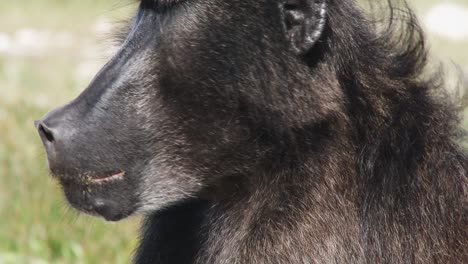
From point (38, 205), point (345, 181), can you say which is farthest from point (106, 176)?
point (38, 205)

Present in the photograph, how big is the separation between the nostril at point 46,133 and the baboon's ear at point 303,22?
0.80 metres

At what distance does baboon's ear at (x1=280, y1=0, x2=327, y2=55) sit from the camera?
3061 mm

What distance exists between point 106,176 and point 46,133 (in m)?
0.24

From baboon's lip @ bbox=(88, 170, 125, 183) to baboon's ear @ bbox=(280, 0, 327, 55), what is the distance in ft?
2.21

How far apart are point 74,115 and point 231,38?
54 cm

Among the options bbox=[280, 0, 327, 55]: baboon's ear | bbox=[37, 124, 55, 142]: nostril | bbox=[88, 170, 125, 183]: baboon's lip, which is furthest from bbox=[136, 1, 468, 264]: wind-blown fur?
bbox=[37, 124, 55, 142]: nostril

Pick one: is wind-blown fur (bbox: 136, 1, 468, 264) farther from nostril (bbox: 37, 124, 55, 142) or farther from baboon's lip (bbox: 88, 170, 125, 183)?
nostril (bbox: 37, 124, 55, 142)

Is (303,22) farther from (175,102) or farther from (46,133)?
(46,133)

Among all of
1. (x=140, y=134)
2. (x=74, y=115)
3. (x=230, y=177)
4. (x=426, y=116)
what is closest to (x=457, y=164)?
(x=426, y=116)

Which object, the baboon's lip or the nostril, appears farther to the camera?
the baboon's lip

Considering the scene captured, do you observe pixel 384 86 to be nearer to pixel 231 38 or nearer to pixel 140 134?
pixel 231 38

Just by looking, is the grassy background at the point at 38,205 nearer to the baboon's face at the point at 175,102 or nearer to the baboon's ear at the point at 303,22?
the baboon's face at the point at 175,102

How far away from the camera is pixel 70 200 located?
10.2 feet

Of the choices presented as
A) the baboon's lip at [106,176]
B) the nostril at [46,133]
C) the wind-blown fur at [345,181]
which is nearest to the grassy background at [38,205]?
the baboon's lip at [106,176]
